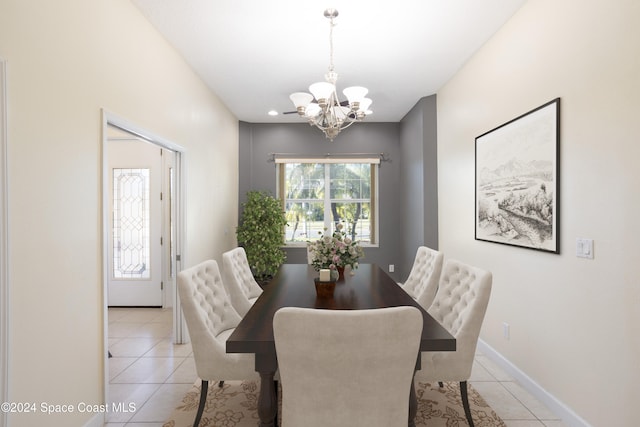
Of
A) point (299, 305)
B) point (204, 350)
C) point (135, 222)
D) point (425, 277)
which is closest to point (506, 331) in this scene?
point (425, 277)

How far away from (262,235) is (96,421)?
3.10 meters

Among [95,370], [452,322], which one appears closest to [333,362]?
[452,322]

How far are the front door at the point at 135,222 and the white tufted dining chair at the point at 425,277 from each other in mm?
3530

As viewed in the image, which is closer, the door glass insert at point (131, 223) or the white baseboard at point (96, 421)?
the white baseboard at point (96, 421)

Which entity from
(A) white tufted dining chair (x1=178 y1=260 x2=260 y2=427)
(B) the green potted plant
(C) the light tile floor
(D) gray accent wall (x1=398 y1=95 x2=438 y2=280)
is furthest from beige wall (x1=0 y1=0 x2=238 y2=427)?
(D) gray accent wall (x1=398 y1=95 x2=438 y2=280)

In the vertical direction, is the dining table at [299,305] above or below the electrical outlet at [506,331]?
above

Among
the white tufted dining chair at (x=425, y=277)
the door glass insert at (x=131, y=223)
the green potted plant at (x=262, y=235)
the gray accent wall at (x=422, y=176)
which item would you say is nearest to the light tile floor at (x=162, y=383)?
the white tufted dining chair at (x=425, y=277)

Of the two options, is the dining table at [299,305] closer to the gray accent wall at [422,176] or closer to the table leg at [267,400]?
the table leg at [267,400]

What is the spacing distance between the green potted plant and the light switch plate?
3703mm

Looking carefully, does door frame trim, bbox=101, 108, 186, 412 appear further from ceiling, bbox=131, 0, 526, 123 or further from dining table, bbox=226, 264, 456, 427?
dining table, bbox=226, 264, 456, 427

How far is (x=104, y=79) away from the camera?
215 centimetres

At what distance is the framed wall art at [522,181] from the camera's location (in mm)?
2248

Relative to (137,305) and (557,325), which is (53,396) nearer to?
(557,325)

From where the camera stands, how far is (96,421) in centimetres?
206
